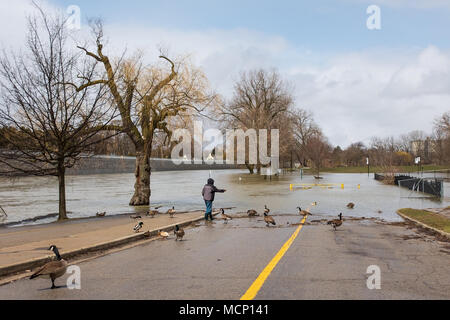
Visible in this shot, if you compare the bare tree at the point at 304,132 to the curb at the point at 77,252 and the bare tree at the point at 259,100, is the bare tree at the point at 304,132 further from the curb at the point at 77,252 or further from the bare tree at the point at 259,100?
the curb at the point at 77,252

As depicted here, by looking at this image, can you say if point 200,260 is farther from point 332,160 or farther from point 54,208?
point 332,160

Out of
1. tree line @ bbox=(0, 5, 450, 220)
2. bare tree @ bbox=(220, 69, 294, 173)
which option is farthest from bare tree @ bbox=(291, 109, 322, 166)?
tree line @ bbox=(0, 5, 450, 220)

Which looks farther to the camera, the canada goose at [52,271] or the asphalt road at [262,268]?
the canada goose at [52,271]

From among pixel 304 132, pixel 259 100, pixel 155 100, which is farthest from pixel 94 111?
pixel 304 132

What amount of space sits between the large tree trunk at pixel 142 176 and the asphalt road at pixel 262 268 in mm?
14251

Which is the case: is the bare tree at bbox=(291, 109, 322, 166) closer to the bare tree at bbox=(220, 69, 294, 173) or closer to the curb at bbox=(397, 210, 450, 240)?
the bare tree at bbox=(220, 69, 294, 173)

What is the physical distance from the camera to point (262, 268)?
25.7 feet

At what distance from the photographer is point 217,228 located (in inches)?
583

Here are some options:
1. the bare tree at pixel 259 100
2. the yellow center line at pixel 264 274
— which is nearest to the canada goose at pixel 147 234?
the yellow center line at pixel 264 274

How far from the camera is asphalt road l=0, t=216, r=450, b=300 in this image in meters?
6.23

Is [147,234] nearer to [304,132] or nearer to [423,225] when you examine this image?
[423,225]

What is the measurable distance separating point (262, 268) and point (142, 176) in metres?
19.7

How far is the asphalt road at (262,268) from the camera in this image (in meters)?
6.23
